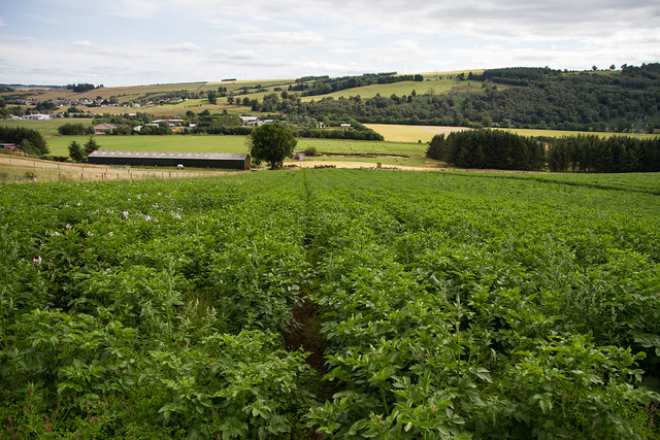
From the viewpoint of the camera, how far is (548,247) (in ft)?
26.4

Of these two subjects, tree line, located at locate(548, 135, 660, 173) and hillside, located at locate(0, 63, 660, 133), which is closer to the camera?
tree line, located at locate(548, 135, 660, 173)

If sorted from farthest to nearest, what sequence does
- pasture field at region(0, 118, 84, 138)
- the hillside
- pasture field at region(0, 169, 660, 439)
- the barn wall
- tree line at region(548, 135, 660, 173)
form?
the hillside, pasture field at region(0, 118, 84, 138), the barn wall, tree line at region(548, 135, 660, 173), pasture field at region(0, 169, 660, 439)

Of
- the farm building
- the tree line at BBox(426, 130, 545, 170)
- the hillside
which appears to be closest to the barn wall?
the farm building

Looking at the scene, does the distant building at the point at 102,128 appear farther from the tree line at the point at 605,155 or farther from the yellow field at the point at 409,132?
the tree line at the point at 605,155

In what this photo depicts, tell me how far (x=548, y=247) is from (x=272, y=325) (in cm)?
641

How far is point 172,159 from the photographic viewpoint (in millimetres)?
83500

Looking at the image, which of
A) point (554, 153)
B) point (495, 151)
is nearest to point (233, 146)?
point (495, 151)

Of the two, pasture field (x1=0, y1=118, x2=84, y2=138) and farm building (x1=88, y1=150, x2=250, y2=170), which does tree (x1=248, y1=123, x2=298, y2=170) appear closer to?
farm building (x1=88, y1=150, x2=250, y2=170)

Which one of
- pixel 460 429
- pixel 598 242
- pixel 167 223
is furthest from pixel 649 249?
pixel 167 223

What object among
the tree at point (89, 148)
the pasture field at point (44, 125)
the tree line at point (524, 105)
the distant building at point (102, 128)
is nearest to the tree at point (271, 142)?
the tree at point (89, 148)

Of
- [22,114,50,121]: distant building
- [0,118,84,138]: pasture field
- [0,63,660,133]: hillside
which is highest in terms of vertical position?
[0,63,660,133]: hillside

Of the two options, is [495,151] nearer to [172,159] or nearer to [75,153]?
[172,159]

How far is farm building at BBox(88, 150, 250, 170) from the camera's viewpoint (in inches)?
3253

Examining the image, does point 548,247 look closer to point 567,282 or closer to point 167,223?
point 567,282
